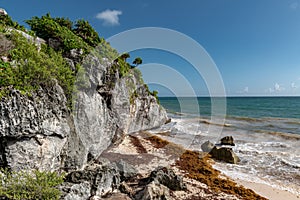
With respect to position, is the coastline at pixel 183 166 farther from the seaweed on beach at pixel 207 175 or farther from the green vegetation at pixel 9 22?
the green vegetation at pixel 9 22

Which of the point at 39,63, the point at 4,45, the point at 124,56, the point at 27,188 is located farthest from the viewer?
the point at 124,56

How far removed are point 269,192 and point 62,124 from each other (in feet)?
34.5

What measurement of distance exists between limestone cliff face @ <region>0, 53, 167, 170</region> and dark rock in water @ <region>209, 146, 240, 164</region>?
784cm

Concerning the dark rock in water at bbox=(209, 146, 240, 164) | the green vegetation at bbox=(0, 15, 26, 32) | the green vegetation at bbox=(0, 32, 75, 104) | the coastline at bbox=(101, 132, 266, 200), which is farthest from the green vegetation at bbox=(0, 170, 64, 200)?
the dark rock in water at bbox=(209, 146, 240, 164)

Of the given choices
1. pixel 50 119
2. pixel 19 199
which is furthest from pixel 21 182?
pixel 50 119

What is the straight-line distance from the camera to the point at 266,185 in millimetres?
8758

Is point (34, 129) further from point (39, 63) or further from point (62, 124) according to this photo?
point (39, 63)

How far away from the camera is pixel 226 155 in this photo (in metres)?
12.0

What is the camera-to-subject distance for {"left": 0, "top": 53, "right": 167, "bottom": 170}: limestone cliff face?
555 cm

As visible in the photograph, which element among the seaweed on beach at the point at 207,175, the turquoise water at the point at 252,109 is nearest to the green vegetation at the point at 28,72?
the seaweed on beach at the point at 207,175

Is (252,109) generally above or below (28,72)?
below

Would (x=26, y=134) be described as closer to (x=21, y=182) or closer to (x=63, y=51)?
(x=21, y=182)

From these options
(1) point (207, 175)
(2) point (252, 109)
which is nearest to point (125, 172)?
(1) point (207, 175)

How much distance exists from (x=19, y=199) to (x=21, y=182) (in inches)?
20.6
